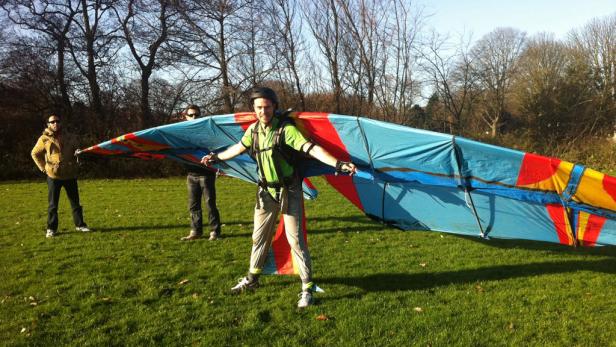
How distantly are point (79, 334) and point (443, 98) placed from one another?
78.3 ft

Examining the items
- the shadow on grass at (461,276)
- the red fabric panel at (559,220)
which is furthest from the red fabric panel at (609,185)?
the shadow on grass at (461,276)

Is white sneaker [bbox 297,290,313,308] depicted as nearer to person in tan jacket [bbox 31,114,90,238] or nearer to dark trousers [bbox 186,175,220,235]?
dark trousers [bbox 186,175,220,235]

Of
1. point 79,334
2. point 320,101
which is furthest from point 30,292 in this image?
point 320,101

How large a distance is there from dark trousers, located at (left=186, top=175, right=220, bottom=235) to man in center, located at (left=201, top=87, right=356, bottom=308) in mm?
2448

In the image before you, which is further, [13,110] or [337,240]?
[13,110]

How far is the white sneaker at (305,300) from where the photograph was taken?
4.66 m

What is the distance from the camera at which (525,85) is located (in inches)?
1443

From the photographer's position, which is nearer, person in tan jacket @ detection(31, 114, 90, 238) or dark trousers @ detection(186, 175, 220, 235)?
dark trousers @ detection(186, 175, 220, 235)

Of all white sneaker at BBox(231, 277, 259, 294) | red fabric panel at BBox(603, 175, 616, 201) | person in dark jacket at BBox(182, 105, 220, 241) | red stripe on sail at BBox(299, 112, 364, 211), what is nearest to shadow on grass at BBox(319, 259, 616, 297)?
white sneaker at BBox(231, 277, 259, 294)

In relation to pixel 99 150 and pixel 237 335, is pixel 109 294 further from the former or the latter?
pixel 99 150

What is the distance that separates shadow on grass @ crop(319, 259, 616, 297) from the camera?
17.7 feet

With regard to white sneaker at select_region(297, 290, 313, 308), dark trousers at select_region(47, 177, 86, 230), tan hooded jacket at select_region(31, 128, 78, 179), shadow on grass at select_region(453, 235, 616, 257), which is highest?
tan hooded jacket at select_region(31, 128, 78, 179)

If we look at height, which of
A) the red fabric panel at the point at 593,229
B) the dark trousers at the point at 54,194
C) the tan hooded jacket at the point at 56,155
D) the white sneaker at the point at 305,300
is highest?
the tan hooded jacket at the point at 56,155

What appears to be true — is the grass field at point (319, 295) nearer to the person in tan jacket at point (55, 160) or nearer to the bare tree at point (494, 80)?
the person in tan jacket at point (55, 160)
